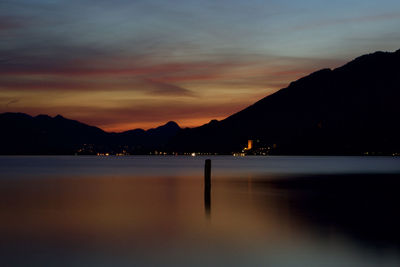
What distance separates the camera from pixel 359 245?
23.1 meters

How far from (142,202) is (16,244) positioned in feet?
75.4

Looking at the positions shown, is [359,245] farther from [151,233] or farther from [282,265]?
[151,233]

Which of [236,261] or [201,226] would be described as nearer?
[236,261]

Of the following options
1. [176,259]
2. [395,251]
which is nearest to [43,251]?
[176,259]

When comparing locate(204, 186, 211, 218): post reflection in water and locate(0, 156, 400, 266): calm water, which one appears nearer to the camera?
locate(0, 156, 400, 266): calm water

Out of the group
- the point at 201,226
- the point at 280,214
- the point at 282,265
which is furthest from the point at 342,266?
the point at 280,214

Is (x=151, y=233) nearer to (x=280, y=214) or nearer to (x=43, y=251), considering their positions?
(x=43, y=251)

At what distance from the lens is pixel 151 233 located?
28250 millimetres

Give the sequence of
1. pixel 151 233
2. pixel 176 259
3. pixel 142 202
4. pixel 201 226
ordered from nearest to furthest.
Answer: pixel 176 259 < pixel 151 233 < pixel 201 226 < pixel 142 202

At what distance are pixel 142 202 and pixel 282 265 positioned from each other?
28031 mm

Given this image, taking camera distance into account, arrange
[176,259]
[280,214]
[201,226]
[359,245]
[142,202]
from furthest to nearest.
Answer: [142,202], [280,214], [201,226], [359,245], [176,259]

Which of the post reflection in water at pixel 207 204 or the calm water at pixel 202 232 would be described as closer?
the calm water at pixel 202 232

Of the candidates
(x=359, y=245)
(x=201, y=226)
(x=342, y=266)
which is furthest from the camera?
(x=201, y=226)

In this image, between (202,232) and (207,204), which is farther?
(207,204)
